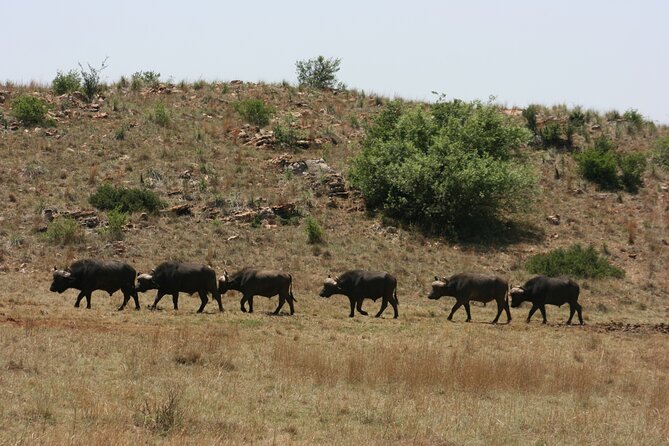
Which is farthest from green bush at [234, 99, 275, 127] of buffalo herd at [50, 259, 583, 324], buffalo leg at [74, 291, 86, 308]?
buffalo leg at [74, 291, 86, 308]

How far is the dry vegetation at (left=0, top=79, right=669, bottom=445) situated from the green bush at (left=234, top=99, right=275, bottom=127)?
3.52 ft

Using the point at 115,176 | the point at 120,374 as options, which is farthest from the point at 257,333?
the point at 115,176

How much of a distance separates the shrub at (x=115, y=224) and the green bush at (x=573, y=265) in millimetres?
17049

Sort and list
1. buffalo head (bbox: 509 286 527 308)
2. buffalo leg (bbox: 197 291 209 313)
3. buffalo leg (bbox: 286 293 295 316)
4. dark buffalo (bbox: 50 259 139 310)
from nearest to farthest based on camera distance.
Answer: buffalo leg (bbox: 197 291 209 313)
dark buffalo (bbox: 50 259 139 310)
buffalo leg (bbox: 286 293 295 316)
buffalo head (bbox: 509 286 527 308)

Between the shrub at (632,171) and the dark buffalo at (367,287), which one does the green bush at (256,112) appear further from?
the dark buffalo at (367,287)

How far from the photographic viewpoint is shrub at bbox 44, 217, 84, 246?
1394 inches

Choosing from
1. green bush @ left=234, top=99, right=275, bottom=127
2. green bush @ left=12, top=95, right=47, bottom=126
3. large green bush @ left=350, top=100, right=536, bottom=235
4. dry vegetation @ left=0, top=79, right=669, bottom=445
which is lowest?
dry vegetation @ left=0, top=79, right=669, bottom=445

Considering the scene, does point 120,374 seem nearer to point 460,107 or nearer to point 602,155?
point 460,107

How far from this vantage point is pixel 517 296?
28812mm

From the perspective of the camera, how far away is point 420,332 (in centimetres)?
2331

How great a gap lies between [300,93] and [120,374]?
44229mm

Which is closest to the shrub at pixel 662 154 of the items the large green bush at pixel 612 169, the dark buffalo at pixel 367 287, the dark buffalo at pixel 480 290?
the large green bush at pixel 612 169

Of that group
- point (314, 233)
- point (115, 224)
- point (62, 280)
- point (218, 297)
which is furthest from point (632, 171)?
point (62, 280)

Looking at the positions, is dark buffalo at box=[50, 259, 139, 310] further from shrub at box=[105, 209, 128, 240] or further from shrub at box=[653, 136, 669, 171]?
shrub at box=[653, 136, 669, 171]
